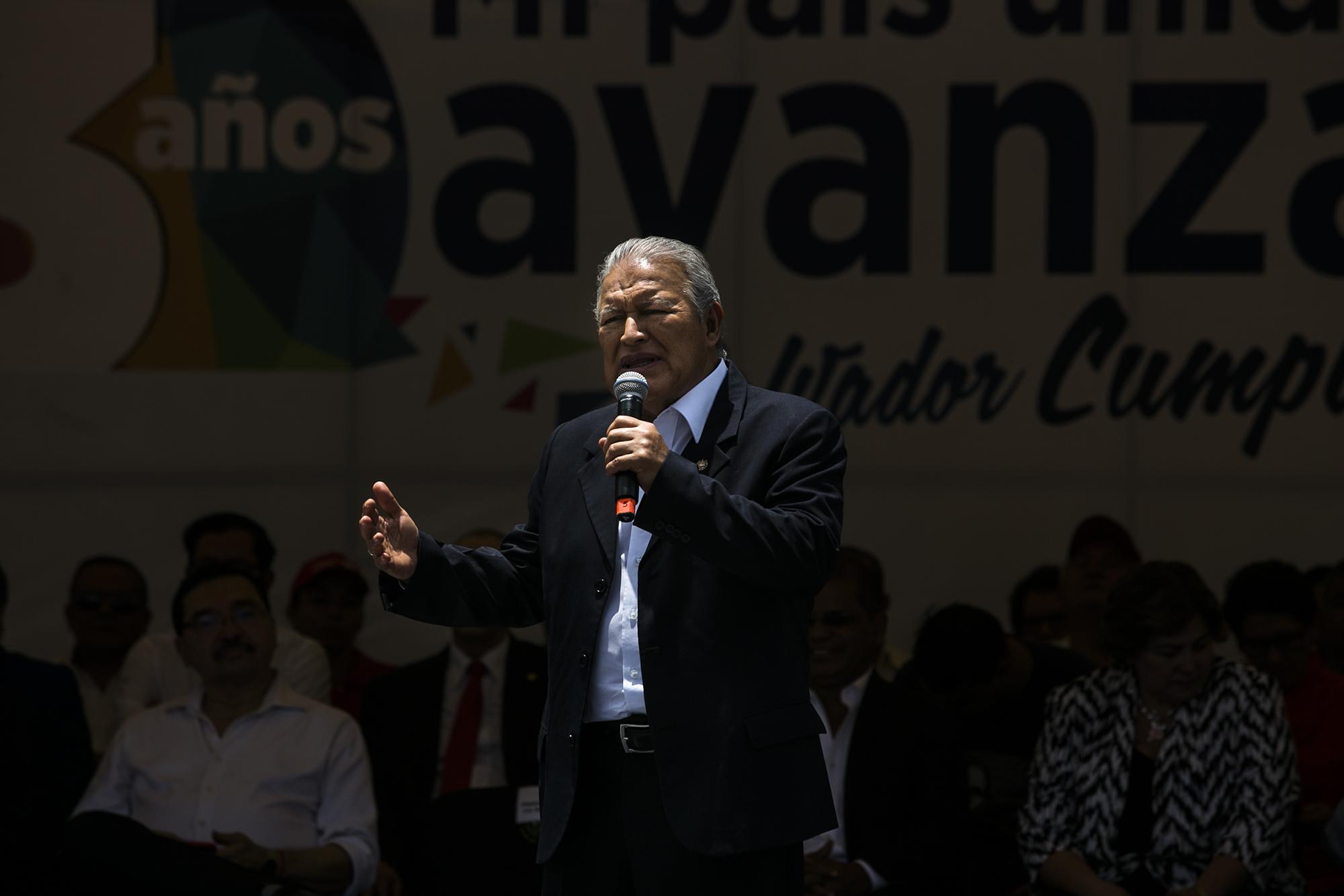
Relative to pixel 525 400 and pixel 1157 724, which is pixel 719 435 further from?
pixel 525 400

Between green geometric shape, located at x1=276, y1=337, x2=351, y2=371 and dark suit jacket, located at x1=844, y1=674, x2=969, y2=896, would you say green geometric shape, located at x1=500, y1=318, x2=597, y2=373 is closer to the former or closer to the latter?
green geometric shape, located at x1=276, y1=337, x2=351, y2=371

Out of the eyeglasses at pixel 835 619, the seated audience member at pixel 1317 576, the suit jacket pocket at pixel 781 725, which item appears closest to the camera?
the suit jacket pocket at pixel 781 725

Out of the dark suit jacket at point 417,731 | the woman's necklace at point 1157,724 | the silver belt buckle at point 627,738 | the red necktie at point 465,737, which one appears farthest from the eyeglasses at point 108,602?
the silver belt buckle at point 627,738

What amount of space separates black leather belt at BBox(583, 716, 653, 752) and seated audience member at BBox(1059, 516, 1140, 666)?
299 centimetres

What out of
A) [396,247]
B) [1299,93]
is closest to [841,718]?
[396,247]

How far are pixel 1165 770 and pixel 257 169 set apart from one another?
3950mm

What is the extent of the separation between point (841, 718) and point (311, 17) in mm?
3523

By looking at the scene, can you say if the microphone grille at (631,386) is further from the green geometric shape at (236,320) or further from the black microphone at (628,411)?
the green geometric shape at (236,320)

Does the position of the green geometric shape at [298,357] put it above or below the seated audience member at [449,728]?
above

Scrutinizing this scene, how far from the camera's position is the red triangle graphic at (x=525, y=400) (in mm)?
6340

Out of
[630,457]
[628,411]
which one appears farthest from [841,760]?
[630,457]

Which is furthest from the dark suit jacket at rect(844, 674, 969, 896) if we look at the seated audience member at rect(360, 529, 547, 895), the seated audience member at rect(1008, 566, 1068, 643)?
the seated audience member at rect(1008, 566, 1068, 643)

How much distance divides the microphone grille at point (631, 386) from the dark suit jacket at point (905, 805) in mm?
1984

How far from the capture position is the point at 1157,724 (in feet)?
12.9
